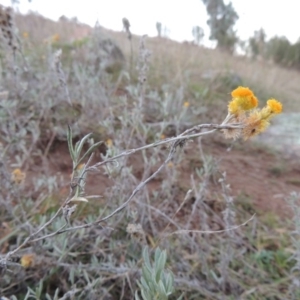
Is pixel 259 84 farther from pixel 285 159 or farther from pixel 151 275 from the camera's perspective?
pixel 151 275

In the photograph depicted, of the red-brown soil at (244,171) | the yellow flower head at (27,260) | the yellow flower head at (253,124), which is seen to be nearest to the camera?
the yellow flower head at (253,124)

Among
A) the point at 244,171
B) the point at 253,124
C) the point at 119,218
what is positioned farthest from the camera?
the point at 244,171

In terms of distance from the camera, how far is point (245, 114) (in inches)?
27.0

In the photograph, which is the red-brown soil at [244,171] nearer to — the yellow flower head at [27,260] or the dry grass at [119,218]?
the dry grass at [119,218]

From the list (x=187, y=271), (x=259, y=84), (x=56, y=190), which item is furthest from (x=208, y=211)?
(x=259, y=84)

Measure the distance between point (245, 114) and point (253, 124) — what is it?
3cm

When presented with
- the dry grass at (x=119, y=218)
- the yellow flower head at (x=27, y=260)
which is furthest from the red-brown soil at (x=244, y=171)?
the yellow flower head at (x=27, y=260)

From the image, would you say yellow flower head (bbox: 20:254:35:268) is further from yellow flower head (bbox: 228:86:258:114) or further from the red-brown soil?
yellow flower head (bbox: 228:86:258:114)

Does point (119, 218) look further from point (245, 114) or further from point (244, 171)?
point (244, 171)

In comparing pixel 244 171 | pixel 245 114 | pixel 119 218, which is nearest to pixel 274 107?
pixel 245 114

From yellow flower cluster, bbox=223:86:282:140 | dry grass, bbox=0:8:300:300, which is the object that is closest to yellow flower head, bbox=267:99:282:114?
yellow flower cluster, bbox=223:86:282:140

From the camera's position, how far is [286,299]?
1158mm

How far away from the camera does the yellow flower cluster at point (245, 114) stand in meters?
0.67

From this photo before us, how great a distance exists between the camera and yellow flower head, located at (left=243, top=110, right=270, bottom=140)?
0.66 meters
